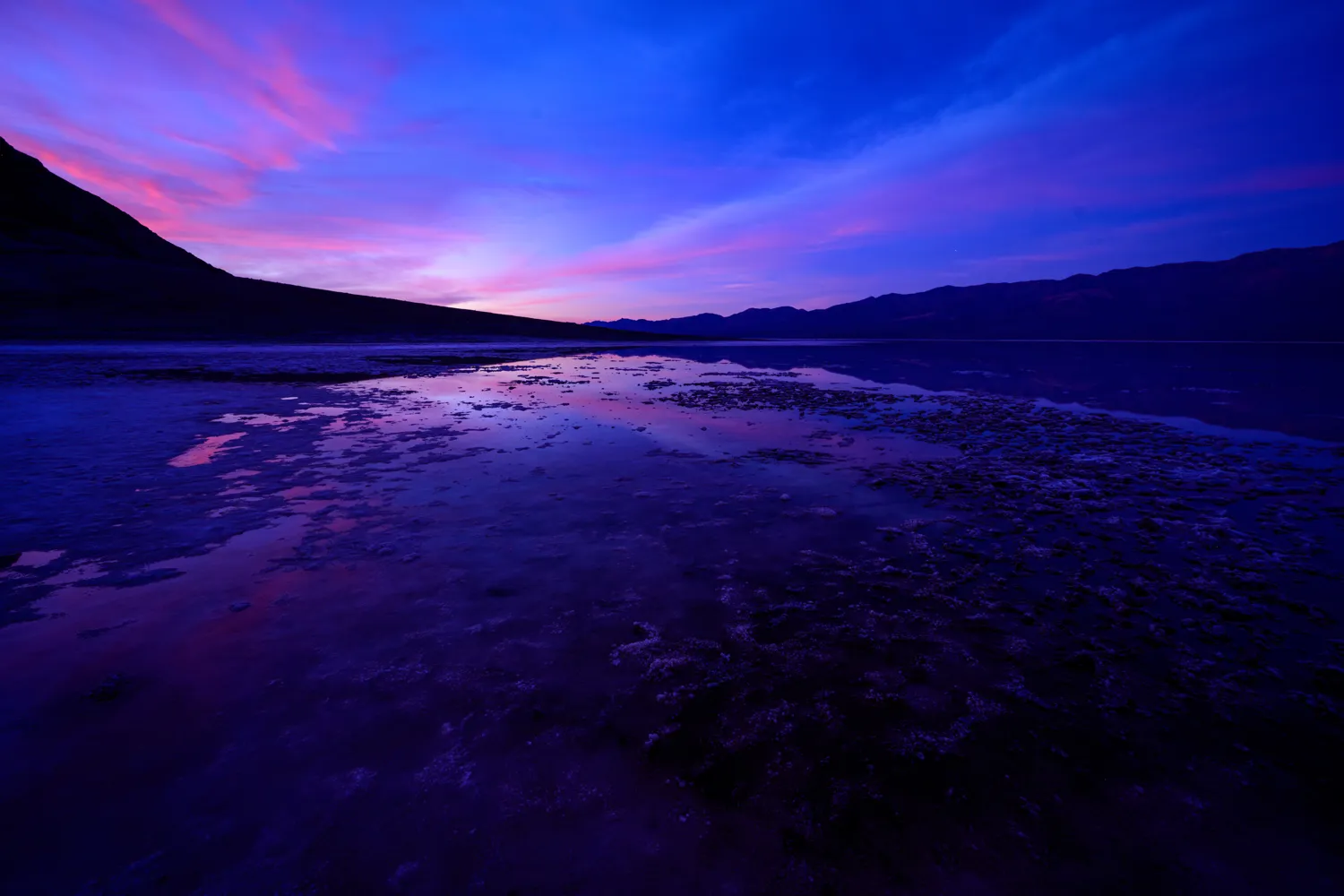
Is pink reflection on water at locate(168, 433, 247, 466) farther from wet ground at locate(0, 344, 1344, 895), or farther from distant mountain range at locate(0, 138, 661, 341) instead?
distant mountain range at locate(0, 138, 661, 341)

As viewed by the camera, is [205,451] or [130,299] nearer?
[205,451]

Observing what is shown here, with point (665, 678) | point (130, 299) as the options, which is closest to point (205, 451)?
point (665, 678)

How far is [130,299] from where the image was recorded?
2447 inches

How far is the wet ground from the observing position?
109 inches

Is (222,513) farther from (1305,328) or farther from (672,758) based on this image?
(1305,328)

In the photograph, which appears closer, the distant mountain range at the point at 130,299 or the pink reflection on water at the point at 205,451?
the pink reflection on water at the point at 205,451

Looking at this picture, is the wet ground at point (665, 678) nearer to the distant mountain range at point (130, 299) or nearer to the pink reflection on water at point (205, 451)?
the pink reflection on water at point (205, 451)

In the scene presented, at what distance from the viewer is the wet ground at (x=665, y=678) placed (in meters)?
2.77

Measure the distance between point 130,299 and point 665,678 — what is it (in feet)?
291

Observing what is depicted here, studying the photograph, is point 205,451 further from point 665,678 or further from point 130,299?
point 130,299

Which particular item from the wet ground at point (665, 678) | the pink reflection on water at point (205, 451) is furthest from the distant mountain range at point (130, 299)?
the wet ground at point (665, 678)

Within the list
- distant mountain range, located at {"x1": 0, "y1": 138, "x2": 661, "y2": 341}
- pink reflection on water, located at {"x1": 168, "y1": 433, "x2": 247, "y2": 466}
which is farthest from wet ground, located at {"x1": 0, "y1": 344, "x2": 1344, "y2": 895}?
distant mountain range, located at {"x1": 0, "y1": 138, "x2": 661, "y2": 341}

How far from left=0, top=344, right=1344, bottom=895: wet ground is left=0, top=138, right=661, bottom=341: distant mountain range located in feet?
214

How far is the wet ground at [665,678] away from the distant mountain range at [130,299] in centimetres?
6522
